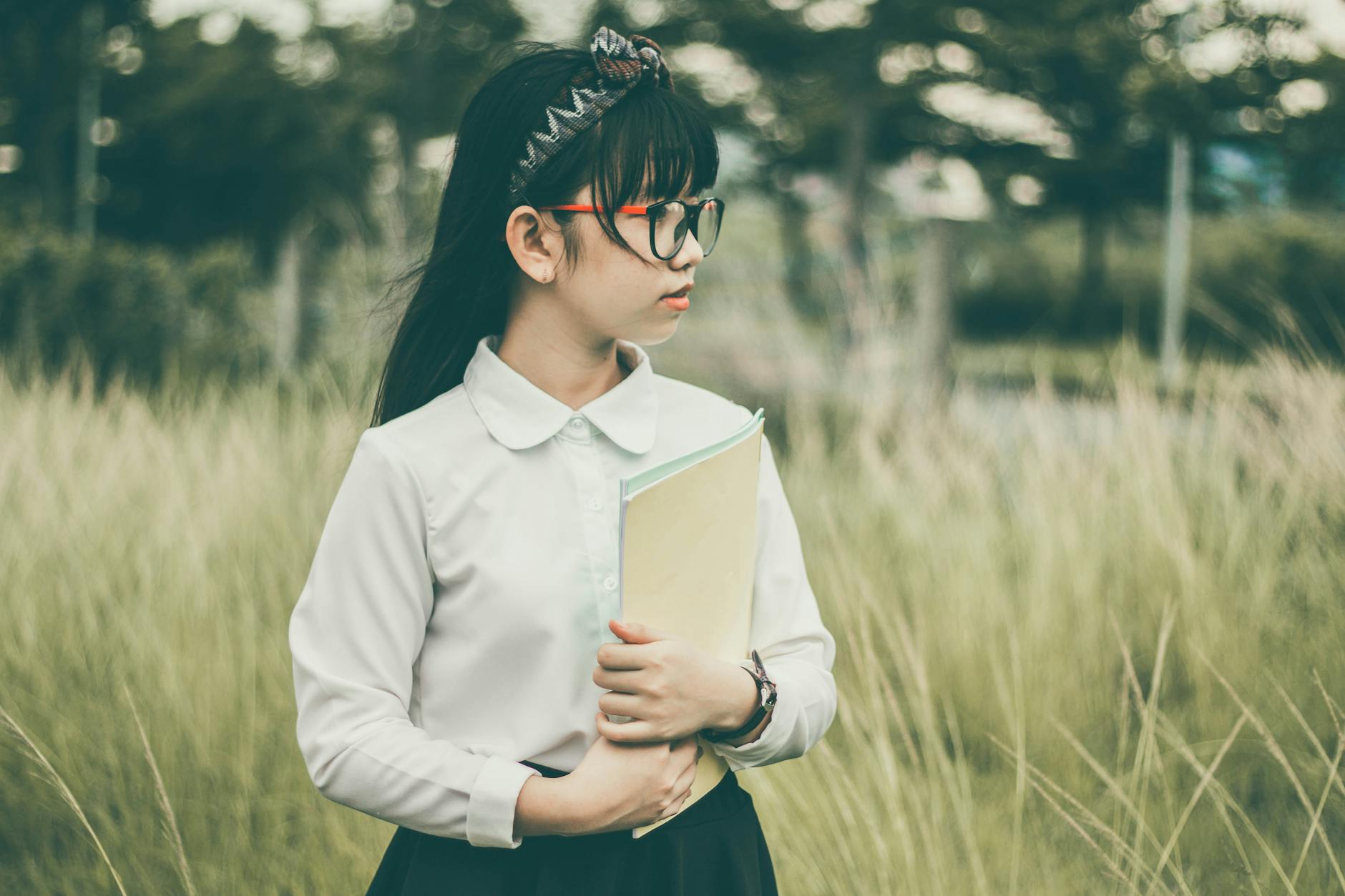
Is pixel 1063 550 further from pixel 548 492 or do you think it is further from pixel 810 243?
pixel 810 243

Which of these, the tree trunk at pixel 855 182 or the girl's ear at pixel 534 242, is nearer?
the girl's ear at pixel 534 242

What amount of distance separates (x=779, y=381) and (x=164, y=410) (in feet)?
10.3

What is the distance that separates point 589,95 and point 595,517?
0.44m

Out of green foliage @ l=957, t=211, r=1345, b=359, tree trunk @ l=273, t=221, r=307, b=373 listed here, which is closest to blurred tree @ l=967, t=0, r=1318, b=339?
green foliage @ l=957, t=211, r=1345, b=359

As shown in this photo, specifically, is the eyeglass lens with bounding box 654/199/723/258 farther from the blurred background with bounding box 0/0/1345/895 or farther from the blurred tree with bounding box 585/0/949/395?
the blurred tree with bounding box 585/0/949/395

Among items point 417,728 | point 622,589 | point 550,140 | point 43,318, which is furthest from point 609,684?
point 43,318

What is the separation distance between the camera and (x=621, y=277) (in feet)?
3.67

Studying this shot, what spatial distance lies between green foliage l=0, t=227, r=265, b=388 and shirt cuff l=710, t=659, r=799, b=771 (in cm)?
673

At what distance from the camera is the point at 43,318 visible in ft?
24.0

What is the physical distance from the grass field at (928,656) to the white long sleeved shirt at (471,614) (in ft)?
1.72

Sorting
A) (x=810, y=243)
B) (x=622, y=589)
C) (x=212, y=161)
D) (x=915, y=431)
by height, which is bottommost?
(x=810, y=243)

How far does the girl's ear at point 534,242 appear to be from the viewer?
1.13m

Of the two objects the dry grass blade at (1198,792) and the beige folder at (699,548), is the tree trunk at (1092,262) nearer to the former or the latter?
the dry grass blade at (1198,792)

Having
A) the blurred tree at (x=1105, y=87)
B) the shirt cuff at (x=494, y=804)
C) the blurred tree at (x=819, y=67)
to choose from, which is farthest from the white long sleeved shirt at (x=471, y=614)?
the blurred tree at (x=819, y=67)
